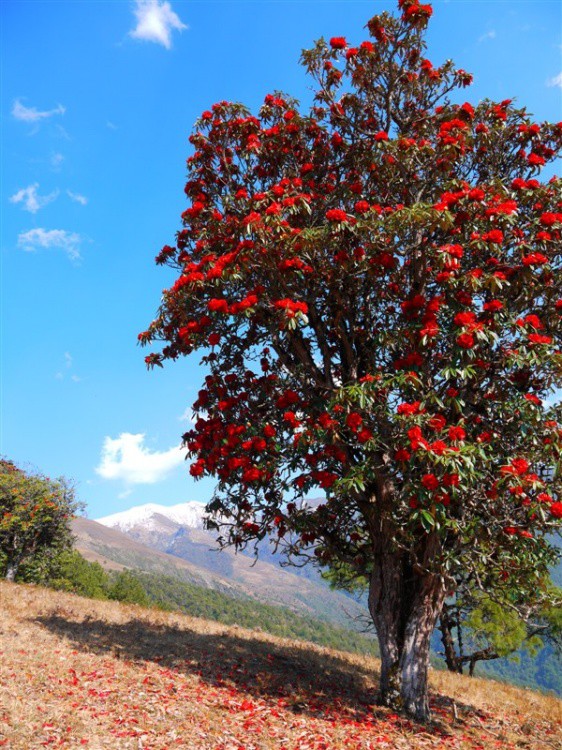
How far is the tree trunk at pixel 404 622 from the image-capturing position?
10.4 meters

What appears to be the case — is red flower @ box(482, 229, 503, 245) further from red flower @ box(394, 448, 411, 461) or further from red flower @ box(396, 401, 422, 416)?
red flower @ box(394, 448, 411, 461)

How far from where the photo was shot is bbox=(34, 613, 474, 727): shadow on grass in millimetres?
10930

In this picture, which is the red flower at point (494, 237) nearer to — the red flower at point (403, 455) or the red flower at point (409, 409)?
the red flower at point (409, 409)

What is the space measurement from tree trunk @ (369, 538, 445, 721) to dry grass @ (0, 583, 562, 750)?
48 centimetres

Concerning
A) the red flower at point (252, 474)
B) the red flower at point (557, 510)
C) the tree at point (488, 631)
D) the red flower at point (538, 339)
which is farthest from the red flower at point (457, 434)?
the tree at point (488, 631)

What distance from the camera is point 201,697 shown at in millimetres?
9859

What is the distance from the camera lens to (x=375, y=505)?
36.3ft

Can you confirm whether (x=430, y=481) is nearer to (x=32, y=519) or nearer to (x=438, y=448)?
(x=438, y=448)

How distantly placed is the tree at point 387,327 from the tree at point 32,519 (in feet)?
67.5

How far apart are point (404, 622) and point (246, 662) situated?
15.5ft

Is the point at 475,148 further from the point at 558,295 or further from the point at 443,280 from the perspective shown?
the point at 443,280

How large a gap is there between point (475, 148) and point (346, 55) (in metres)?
3.97

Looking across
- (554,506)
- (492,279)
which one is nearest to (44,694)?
(554,506)

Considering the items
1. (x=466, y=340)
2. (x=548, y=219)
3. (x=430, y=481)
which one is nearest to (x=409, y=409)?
(x=430, y=481)
